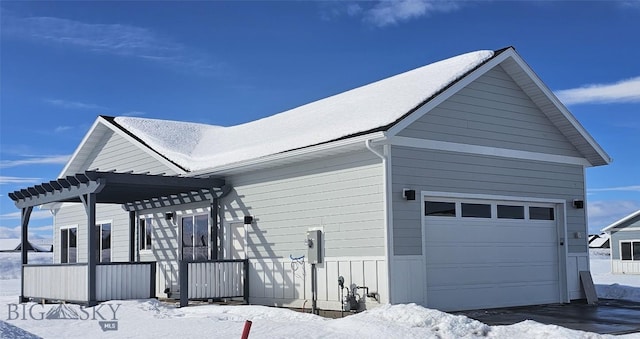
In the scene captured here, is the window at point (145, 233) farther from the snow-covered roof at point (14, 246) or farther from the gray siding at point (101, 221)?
the snow-covered roof at point (14, 246)

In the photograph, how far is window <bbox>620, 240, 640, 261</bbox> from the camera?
1607 inches

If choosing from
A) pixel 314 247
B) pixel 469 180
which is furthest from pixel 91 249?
pixel 469 180

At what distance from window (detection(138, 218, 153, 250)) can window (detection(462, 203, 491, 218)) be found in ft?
30.9

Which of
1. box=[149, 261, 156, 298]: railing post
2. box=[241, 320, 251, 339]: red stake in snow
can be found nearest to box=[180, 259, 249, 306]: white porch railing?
box=[149, 261, 156, 298]: railing post

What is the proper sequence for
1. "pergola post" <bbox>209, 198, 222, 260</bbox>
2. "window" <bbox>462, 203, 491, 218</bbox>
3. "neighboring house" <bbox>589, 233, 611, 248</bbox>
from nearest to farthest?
"window" <bbox>462, 203, 491, 218</bbox>, "pergola post" <bbox>209, 198, 222, 260</bbox>, "neighboring house" <bbox>589, 233, 611, 248</bbox>

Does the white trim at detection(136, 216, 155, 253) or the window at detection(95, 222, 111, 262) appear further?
the window at detection(95, 222, 111, 262)

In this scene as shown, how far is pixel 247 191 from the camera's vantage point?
55.6 feet

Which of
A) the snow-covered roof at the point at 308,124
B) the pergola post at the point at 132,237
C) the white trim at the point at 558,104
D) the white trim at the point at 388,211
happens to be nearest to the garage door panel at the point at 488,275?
the white trim at the point at 388,211

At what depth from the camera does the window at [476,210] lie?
1502cm

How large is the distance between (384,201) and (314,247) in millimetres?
2044

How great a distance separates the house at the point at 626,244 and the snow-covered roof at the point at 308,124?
87.5 feet

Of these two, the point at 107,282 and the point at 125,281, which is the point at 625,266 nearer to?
the point at 125,281

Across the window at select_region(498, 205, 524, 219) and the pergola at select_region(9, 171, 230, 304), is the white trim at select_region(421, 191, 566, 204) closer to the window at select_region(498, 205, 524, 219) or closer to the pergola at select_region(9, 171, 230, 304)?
the window at select_region(498, 205, 524, 219)

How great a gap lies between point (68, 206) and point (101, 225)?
7.68 feet
